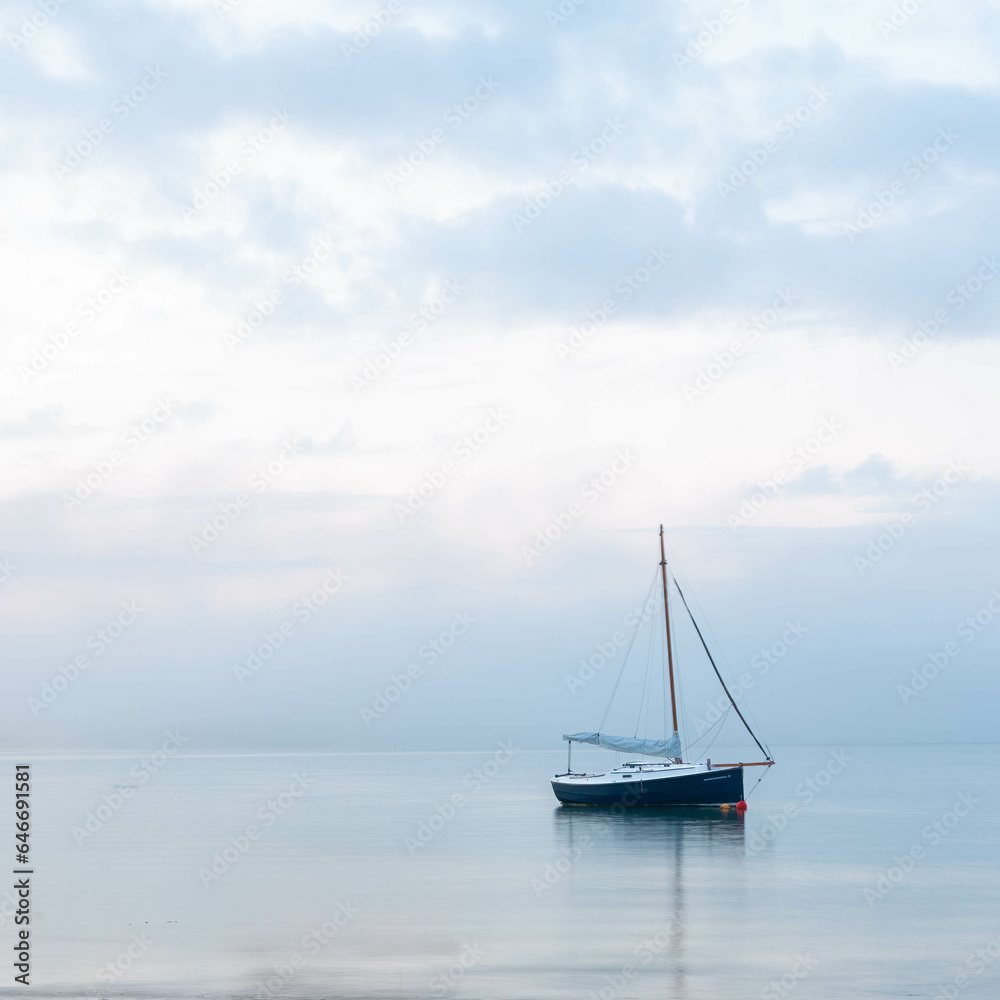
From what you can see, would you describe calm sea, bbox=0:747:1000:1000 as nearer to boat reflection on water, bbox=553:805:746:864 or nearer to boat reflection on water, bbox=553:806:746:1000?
boat reflection on water, bbox=553:806:746:1000

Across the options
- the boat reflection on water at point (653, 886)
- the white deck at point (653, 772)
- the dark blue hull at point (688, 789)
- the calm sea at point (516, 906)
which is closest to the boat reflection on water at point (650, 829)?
the boat reflection on water at point (653, 886)

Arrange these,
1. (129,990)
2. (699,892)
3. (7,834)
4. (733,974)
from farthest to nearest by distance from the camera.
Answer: (7,834)
(699,892)
(733,974)
(129,990)

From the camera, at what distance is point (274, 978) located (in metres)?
34.6

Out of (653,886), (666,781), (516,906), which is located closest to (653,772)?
(666,781)

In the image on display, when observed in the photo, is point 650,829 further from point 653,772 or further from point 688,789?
point 653,772

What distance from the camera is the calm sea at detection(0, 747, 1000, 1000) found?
34.8 metres

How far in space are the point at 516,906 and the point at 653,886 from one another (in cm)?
834

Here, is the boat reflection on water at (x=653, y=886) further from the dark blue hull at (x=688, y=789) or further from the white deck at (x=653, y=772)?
the white deck at (x=653, y=772)

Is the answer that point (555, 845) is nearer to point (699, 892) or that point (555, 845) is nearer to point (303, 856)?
point (303, 856)

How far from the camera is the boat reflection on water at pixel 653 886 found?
117 ft

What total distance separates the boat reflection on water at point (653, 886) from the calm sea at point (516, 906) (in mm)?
165

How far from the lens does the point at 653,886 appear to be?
55.4m

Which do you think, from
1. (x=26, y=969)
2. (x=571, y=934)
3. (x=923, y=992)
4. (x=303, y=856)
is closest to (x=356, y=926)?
(x=571, y=934)

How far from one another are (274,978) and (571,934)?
456 inches
